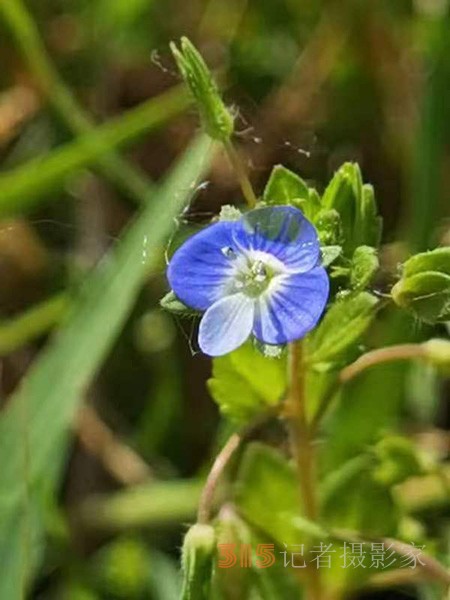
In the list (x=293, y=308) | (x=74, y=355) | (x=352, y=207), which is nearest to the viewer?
(x=293, y=308)

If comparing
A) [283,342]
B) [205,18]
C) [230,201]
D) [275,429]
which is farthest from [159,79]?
[283,342]

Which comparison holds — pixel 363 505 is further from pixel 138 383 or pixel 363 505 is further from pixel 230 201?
pixel 230 201

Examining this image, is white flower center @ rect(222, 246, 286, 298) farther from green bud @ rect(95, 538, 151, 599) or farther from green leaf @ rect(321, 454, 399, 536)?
green bud @ rect(95, 538, 151, 599)

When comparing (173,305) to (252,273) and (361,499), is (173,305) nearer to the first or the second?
(252,273)

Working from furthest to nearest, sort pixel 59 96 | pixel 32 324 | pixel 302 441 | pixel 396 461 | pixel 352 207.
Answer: pixel 59 96 → pixel 32 324 → pixel 396 461 → pixel 302 441 → pixel 352 207

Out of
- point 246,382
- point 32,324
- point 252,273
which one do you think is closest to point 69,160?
point 32,324

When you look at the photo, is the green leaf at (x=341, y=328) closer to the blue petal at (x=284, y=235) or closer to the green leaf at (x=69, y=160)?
the blue petal at (x=284, y=235)
